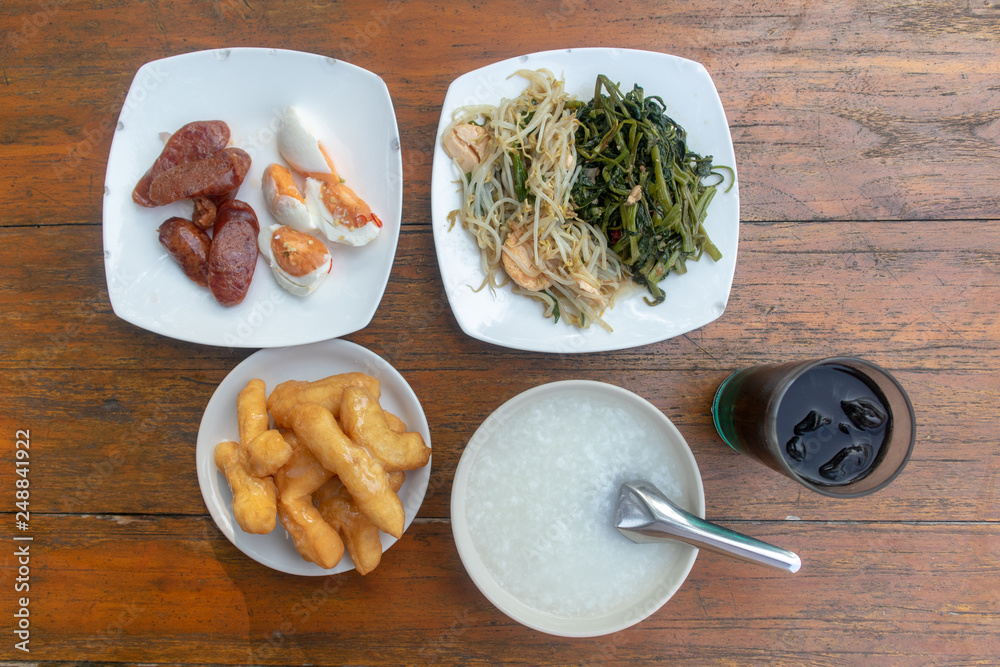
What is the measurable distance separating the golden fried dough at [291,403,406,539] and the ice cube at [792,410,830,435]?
103 cm

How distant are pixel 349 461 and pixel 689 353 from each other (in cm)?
107

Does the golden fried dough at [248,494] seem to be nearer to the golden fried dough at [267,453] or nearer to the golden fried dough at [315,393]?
the golden fried dough at [267,453]

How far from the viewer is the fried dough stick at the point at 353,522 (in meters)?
1.50

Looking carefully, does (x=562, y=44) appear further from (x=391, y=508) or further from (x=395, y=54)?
(x=391, y=508)

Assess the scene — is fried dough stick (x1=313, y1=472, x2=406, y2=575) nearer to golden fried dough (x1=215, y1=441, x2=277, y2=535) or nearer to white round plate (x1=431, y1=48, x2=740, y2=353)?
golden fried dough (x1=215, y1=441, x2=277, y2=535)

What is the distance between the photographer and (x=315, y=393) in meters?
1.48

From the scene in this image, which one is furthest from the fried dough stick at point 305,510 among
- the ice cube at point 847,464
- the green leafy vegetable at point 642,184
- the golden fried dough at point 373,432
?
the ice cube at point 847,464

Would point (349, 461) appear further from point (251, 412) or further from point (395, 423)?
point (251, 412)

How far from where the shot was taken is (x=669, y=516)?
125 centimetres

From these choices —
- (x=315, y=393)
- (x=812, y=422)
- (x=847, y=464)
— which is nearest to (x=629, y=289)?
(x=812, y=422)

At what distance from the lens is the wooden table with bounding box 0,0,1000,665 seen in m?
1.72

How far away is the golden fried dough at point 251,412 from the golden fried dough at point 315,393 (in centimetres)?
3

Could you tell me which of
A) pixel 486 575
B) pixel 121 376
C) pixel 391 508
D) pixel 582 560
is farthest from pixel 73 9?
pixel 582 560

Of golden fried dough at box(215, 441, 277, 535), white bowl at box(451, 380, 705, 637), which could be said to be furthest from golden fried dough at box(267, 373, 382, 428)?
white bowl at box(451, 380, 705, 637)
